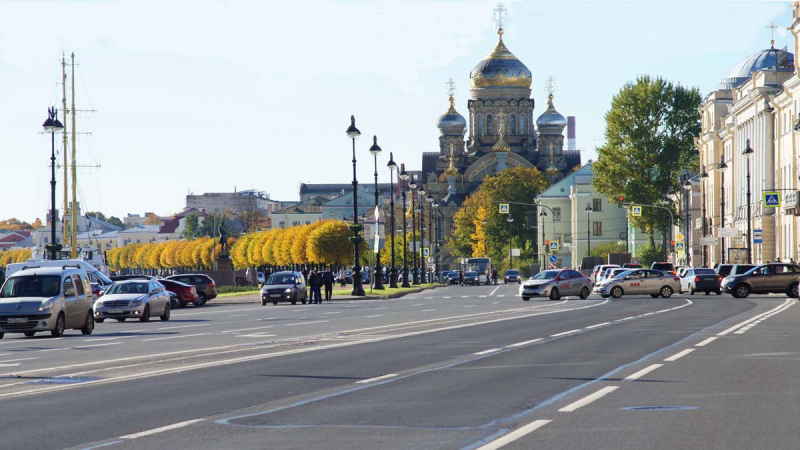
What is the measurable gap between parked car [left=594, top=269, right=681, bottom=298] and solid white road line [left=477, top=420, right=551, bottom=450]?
47744 mm

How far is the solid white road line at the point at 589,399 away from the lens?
12.9m

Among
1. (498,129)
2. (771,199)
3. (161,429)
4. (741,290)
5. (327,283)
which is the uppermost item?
(498,129)

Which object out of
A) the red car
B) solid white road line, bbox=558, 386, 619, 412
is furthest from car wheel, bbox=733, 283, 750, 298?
solid white road line, bbox=558, 386, 619, 412

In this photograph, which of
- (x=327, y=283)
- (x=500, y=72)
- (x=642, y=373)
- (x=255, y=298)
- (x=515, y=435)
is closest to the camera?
(x=515, y=435)

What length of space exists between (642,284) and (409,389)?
44.9 metres

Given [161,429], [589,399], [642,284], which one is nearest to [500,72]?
[642,284]

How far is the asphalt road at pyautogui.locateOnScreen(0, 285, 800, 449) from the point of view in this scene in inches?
432

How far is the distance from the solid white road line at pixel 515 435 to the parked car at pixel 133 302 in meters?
28.8

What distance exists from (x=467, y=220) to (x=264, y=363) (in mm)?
135305

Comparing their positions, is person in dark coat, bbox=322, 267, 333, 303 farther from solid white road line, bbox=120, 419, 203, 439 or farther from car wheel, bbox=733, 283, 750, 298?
solid white road line, bbox=120, 419, 203, 439

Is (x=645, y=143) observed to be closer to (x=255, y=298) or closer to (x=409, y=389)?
(x=255, y=298)

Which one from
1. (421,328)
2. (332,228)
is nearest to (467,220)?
(332,228)

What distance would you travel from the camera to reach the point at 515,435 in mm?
10883

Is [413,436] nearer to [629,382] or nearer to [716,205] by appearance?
[629,382]
